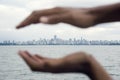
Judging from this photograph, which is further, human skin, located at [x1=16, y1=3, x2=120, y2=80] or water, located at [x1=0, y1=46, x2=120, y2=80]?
water, located at [x1=0, y1=46, x2=120, y2=80]

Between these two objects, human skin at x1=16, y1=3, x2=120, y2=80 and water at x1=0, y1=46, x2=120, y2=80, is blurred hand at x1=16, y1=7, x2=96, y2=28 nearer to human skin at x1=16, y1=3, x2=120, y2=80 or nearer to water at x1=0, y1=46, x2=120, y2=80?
human skin at x1=16, y1=3, x2=120, y2=80

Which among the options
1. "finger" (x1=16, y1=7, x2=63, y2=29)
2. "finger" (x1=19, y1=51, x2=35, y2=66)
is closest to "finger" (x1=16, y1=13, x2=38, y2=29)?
"finger" (x1=16, y1=7, x2=63, y2=29)

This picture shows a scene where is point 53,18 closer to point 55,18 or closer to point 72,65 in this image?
point 55,18

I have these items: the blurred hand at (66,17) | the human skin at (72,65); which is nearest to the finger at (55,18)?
the blurred hand at (66,17)

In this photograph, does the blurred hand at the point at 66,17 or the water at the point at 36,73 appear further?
A: the water at the point at 36,73

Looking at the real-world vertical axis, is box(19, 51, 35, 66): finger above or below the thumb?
below

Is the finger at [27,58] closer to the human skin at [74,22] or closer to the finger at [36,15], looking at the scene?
the human skin at [74,22]

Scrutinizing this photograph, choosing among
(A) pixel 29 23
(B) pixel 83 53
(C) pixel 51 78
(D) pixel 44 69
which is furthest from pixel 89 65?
(C) pixel 51 78

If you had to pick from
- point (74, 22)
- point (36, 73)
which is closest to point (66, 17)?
point (74, 22)
